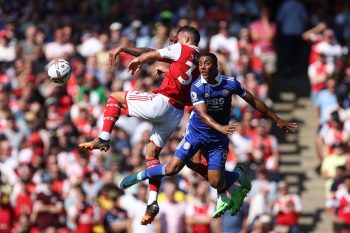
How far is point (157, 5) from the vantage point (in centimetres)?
2788

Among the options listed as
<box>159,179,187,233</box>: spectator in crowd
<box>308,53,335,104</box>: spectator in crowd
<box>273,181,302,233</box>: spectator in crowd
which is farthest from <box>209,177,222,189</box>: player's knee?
<box>308,53,335,104</box>: spectator in crowd

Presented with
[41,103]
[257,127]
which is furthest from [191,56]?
[41,103]

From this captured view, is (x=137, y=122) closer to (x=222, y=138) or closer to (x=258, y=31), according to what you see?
(x=258, y=31)

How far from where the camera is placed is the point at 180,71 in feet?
51.4

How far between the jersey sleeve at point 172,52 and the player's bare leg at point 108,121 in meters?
0.93

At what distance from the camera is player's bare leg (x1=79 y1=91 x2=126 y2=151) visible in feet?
50.8

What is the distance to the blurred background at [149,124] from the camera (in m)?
21.7

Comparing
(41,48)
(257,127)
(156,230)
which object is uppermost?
(41,48)

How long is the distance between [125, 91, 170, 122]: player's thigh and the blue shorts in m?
0.48

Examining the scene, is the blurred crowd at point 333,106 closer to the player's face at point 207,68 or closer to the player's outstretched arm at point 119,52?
the player's face at point 207,68

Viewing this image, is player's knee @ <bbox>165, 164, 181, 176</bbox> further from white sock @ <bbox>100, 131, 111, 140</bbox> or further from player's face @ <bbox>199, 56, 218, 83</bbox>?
player's face @ <bbox>199, 56, 218, 83</bbox>

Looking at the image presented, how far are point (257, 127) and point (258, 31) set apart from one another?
3760 millimetres

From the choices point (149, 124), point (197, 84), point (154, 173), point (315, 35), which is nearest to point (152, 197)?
point (154, 173)

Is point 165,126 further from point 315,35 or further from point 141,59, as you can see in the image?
point 315,35
